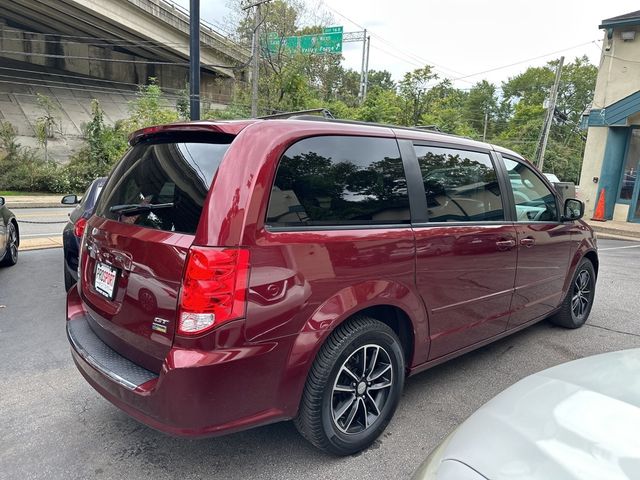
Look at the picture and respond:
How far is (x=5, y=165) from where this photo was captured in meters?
19.7

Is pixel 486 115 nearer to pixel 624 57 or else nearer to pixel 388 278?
pixel 624 57

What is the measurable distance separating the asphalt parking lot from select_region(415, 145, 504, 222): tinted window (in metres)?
1.29

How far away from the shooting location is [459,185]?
123 inches

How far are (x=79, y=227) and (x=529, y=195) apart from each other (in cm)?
428

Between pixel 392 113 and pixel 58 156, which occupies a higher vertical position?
pixel 392 113

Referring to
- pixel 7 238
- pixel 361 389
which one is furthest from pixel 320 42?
pixel 361 389

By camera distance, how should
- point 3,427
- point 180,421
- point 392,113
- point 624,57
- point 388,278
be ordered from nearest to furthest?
1. point 180,421
2. point 388,278
3. point 3,427
4. point 624,57
5. point 392,113

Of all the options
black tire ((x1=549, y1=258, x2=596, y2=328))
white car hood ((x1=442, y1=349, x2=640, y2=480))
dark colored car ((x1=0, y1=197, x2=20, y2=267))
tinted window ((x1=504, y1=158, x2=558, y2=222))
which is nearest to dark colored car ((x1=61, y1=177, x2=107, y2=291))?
dark colored car ((x1=0, y1=197, x2=20, y2=267))

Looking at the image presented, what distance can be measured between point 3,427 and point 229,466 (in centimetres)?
147

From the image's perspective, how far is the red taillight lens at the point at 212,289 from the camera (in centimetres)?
193

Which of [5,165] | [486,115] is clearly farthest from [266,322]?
[486,115]

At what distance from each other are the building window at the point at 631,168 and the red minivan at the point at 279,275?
51.7 ft

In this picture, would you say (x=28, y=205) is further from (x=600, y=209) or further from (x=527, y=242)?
(x=600, y=209)

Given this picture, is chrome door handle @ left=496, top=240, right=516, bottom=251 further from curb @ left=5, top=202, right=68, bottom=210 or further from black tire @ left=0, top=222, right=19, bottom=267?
curb @ left=5, top=202, right=68, bottom=210
